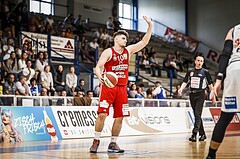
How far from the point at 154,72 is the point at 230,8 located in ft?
30.8

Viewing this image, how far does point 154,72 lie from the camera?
882 inches

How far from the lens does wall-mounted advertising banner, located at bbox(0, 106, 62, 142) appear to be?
9.77 m

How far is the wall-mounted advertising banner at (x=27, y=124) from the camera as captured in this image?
385 inches

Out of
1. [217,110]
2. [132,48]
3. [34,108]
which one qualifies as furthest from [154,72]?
[132,48]

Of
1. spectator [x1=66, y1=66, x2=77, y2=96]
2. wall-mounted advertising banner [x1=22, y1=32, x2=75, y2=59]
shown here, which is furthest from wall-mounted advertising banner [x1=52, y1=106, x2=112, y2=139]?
wall-mounted advertising banner [x1=22, y1=32, x2=75, y2=59]

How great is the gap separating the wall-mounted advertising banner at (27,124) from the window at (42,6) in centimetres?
1436

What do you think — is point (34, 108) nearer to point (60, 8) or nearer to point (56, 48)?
point (56, 48)

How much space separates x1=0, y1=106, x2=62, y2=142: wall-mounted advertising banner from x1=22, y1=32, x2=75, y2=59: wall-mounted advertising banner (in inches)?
233

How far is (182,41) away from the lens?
1160 inches

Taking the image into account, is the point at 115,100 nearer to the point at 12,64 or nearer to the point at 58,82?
the point at 12,64

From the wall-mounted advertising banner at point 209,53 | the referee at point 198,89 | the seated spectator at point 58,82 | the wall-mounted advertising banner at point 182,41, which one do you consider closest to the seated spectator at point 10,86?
the seated spectator at point 58,82


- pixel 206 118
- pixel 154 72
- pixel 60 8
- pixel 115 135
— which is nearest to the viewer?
pixel 115 135

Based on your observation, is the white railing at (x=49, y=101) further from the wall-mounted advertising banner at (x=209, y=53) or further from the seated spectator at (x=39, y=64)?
the wall-mounted advertising banner at (x=209, y=53)

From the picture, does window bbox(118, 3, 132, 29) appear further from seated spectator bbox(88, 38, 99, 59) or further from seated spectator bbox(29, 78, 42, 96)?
seated spectator bbox(29, 78, 42, 96)
